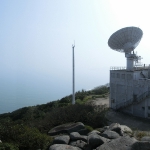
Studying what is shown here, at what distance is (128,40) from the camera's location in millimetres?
33031

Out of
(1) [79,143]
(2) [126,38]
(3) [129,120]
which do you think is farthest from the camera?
(2) [126,38]

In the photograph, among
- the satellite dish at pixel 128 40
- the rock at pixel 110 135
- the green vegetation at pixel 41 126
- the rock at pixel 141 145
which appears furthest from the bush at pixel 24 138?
the satellite dish at pixel 128 40

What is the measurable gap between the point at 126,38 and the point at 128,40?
0.48 meters

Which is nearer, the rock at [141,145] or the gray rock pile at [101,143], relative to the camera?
the rock at [141,145]

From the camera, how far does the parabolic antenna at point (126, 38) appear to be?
32.3m

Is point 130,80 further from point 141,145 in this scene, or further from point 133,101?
point 141,145

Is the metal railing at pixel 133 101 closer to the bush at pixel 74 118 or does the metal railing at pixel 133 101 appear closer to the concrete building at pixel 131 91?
the concrete building at pixel 131 91

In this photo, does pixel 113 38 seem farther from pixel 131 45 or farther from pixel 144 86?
pixel 144 86

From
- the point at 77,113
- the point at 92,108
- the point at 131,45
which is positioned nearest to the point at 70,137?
the point at 77,113

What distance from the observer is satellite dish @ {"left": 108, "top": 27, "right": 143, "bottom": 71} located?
106ft

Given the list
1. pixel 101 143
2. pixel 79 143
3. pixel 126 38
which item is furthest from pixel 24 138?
pixel 126 38

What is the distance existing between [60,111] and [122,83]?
1363cm

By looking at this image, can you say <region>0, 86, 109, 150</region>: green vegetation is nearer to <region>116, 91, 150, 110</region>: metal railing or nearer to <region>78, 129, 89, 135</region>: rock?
<region>78, 129, 89, 135</region>: rock

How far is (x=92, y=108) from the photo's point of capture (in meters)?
23.7
